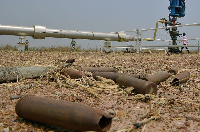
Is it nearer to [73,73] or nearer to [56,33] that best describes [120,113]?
[73,73]

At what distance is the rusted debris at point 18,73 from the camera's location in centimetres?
392

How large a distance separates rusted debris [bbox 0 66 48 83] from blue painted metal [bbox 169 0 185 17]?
13222 millimetres

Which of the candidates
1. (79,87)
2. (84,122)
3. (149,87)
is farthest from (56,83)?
(84,122)

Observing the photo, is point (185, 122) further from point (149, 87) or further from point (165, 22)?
point (165, 22)

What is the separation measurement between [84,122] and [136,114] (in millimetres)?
851

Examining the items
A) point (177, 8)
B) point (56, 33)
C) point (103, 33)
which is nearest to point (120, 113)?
point (56, 33)

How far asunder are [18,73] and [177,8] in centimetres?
1413

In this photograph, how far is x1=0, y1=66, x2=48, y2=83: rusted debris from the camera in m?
3.92

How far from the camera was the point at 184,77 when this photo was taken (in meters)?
4.05

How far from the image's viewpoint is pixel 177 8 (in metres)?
15.6

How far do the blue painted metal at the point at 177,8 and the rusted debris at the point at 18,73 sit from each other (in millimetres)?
13222

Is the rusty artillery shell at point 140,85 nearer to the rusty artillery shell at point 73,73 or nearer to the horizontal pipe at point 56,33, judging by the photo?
the rusty artillery shell at point 73,73

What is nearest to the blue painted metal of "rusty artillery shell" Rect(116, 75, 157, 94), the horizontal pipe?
the horizontal pipe

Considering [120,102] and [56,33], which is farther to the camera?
[56,33]
